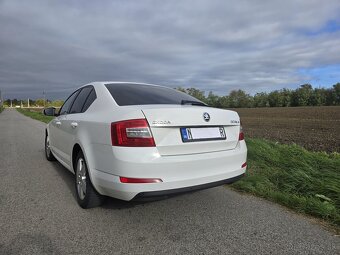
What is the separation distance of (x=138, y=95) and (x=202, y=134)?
1.02 meters

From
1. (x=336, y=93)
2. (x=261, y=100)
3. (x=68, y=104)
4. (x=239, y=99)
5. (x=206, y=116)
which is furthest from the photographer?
(x=239, y=99)

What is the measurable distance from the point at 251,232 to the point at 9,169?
15.5ft

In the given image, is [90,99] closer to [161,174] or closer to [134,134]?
[134,134]

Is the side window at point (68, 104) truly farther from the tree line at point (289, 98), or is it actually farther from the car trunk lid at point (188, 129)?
the tree line at point (289, 98)

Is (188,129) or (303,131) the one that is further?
(303,131)

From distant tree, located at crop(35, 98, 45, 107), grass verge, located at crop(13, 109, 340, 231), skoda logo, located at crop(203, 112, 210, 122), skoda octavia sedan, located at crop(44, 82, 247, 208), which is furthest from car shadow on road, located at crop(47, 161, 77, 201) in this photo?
distant tree, located at crop(35, 98, 45, 107)

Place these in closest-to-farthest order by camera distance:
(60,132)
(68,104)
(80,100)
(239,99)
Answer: (80,100)
(60,132)
(68,104)
(239,99)

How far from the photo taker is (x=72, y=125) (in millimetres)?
4016

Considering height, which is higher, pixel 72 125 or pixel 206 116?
pixel 206 116

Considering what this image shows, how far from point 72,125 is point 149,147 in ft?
5.48

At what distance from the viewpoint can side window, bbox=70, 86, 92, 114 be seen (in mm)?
4216

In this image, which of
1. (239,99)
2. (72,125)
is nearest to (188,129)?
(72,125)

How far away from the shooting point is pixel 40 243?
8.82 ft

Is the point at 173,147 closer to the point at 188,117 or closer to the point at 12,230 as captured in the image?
the point at 188,117
